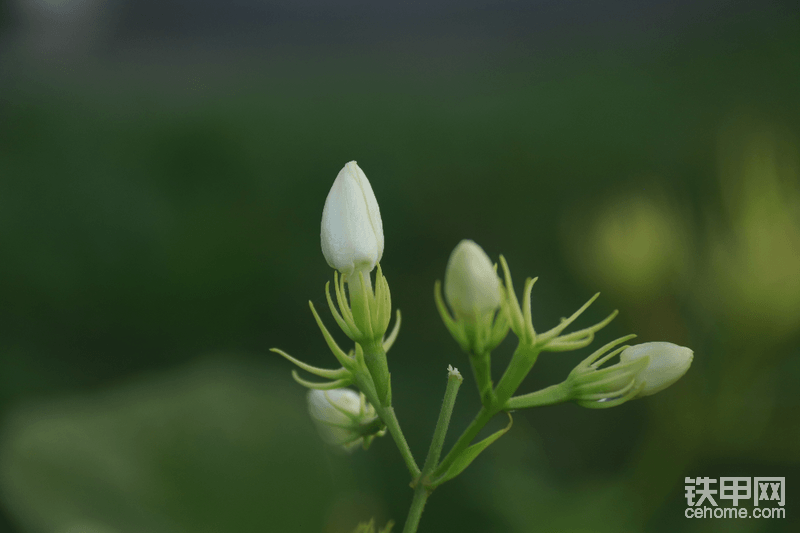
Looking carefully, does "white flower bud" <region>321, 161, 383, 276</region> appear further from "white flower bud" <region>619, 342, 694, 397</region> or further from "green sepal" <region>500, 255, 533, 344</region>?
"white flower bud" <region>619, 342, 694, 397</region>

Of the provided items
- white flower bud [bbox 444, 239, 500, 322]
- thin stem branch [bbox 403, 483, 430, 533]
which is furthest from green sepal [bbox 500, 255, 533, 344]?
thin stem branch [bbox 403, 483, 430, 533]

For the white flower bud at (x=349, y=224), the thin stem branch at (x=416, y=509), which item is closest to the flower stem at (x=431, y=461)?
the thin stem branch at (x=416, y=509)

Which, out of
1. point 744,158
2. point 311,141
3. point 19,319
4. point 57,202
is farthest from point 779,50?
point 19,319

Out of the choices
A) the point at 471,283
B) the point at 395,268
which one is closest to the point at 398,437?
the point at 471,283

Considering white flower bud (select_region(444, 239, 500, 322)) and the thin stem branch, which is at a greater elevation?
white flower bud (select_region(444, 239, 500, 322))

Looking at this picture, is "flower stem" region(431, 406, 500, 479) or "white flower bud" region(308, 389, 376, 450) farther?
"white flower bud" region(308, 389, 376, 450)

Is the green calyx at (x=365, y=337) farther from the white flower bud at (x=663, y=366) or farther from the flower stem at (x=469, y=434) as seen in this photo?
the white flower bud at (x=663, y=366)

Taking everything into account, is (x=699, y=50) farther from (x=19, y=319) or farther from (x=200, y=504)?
(x=19, y=319)
